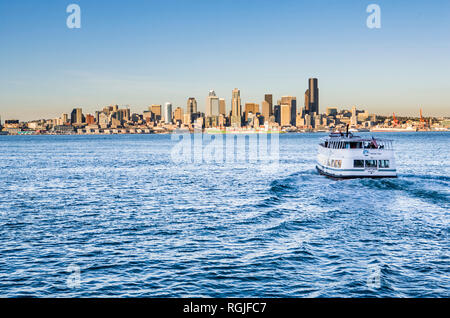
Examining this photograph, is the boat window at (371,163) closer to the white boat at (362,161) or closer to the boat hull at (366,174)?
the white boat at (362,161)

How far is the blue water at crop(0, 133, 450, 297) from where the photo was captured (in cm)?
1991

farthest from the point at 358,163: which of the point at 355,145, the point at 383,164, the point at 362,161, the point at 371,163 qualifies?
the point at 355,145

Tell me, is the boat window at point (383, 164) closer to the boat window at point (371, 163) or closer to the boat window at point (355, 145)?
the boat window at point (371, 163)

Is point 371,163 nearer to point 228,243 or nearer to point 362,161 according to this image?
point 362,161

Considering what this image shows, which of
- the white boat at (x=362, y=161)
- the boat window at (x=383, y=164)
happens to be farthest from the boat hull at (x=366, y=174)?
the boat window at (x=383, y=164)

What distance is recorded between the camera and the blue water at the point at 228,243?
19906 mm

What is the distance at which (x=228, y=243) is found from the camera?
2759 cm

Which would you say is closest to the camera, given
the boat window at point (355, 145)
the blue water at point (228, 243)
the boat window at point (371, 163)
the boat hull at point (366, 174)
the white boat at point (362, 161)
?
the blue water at point (228, 243)

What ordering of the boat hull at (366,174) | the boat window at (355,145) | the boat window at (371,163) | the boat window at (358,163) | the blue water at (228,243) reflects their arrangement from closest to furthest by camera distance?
the blue water at (228,243)
the boat hull at (366,174)
the boat window at (371,163)
the boat window at (358,163)
the boat window at (355,145)

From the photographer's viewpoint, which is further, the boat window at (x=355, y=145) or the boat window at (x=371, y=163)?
the boat window at (x=355, y=145)

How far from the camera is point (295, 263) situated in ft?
76.2

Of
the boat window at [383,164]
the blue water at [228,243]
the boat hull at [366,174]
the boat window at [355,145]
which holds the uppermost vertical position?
the boat window at [355,145]

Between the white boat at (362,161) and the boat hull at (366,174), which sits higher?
the white boat at (362,161)
